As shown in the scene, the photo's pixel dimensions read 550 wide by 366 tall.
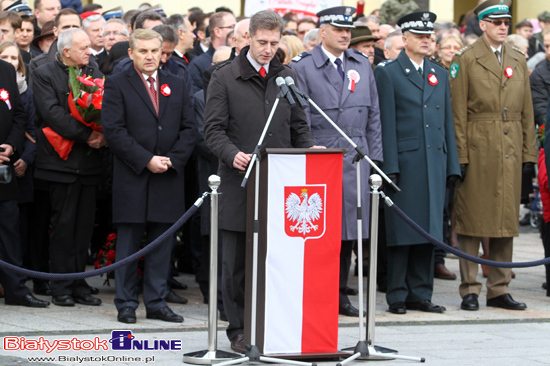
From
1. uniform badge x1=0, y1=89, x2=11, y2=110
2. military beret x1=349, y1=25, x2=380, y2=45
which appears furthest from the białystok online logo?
military beret x1=349, y1=25, x2=380, y2=45

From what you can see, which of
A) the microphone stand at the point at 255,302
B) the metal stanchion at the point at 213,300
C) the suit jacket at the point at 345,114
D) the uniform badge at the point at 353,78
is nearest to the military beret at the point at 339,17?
the suit jacket at the point at 345,114

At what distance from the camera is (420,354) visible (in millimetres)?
6949

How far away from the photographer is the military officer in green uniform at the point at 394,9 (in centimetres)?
1638

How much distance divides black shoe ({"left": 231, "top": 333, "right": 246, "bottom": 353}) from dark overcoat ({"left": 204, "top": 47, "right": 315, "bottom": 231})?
0.76 metres

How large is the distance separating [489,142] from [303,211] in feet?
10.1

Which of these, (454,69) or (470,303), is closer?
(470,303)

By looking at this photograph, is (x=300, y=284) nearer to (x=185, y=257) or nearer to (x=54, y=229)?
(x=54, y=229)

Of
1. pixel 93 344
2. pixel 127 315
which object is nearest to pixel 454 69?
pixel 127 315

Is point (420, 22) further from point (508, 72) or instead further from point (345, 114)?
point (345, 114)

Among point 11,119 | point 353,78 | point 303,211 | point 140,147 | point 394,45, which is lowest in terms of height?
point 303,211

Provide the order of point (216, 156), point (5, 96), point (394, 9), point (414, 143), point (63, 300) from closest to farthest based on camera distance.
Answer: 1. point (216, 156)
2. point (5, 96)
3. point (63, 300)
4. point (414, 143)
5. point (394, 9)

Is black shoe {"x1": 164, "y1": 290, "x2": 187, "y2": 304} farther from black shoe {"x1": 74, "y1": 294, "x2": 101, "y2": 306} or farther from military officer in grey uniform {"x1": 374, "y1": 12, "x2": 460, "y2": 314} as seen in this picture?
military officer in grey uniform {"x1": 374, "y1": 12, "x2": 460, "y2": 314}

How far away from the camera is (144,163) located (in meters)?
7.95

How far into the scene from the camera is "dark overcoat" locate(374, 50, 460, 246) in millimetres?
8750
